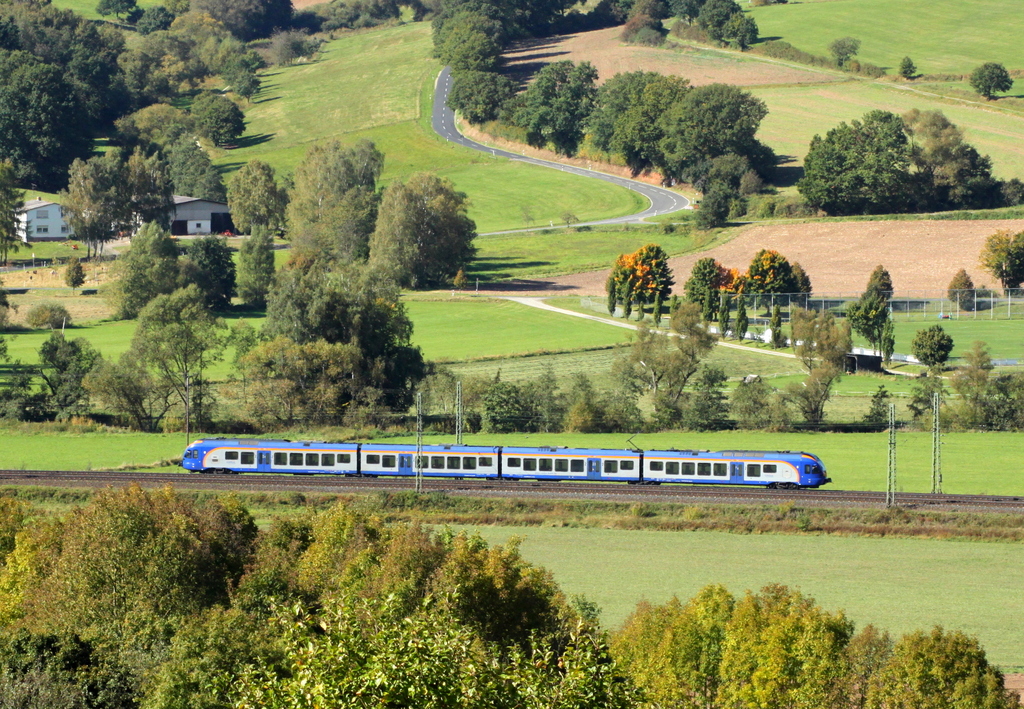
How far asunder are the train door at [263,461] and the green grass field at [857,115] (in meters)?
98.9

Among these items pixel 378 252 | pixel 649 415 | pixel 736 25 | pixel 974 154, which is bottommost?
pixel 649 415

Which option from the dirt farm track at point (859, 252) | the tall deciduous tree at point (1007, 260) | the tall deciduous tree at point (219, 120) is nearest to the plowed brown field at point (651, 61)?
the tall deciduous tree at point (219, 120)

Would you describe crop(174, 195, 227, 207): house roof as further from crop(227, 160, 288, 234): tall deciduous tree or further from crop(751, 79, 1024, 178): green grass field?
crop(751, 79, 1024, 178): green grass field

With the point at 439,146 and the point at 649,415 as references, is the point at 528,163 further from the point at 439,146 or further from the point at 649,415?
the point at 649,415

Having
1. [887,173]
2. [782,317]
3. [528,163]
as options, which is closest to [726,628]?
[782,317]

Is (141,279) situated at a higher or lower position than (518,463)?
higher

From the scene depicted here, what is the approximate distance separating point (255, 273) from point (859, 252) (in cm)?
5333

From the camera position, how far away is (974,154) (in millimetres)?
134625

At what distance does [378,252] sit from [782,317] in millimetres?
34705

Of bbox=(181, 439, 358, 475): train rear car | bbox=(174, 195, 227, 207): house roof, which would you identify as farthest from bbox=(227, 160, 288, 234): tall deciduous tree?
bbox=(181, 439, 358, 475): train rear car

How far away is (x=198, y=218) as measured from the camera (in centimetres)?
14388

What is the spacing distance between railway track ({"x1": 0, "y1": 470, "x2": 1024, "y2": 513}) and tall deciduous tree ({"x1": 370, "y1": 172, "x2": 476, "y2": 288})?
54907mm

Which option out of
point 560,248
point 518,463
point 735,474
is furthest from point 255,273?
point 735,474

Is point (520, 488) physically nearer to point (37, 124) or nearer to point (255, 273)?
point (255, 273)
